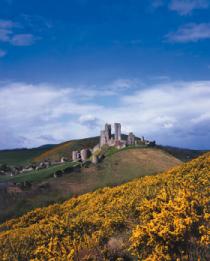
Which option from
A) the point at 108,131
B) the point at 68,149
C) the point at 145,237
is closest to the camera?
the point at 145,237

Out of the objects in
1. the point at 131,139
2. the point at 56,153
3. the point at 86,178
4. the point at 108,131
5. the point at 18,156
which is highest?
the point at 108,131

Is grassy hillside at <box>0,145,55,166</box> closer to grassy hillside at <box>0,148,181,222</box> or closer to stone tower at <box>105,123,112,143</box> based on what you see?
stone tower at <box>105,123,112,143</box>

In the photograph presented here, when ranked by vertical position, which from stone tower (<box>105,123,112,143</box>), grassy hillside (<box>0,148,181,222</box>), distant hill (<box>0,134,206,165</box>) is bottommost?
grassy hillside (<box>0,148,181,222</box>)

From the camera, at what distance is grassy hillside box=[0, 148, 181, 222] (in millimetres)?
57219

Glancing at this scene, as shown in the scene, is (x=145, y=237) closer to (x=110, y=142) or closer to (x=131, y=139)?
(x=131, y=139)

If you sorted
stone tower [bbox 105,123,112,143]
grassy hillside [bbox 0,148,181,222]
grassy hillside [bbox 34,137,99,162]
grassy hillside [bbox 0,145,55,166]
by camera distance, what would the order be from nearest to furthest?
grassy hillside [bbox 0,148,181,222]
stone tower [bbox 105,123,112,143]
grassy hillside [bbox 34,137,99,162]
grassy hillside [bbox 0,145,55,166]

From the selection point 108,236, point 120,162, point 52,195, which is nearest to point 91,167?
point 120,162

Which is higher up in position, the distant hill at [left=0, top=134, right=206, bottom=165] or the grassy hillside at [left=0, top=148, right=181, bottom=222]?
the distant hill at [left=0, top=134, right=206, bottom=165]

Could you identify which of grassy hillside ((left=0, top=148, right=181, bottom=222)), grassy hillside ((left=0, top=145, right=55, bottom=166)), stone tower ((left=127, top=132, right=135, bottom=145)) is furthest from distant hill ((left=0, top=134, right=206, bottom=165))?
grassy hillside ((left=0, top=148, right=181, bottom=222))

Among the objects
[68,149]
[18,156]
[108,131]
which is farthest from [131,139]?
[18,156]

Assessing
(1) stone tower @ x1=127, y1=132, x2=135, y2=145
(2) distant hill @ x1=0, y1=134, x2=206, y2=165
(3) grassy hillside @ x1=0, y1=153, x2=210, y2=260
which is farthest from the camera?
(2) distant hill @ x1=0, y1=134, x2=206, y2=165

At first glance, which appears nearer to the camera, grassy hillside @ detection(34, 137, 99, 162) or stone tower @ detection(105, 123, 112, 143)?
stone tower @ detection(105, 123, 112, 143)

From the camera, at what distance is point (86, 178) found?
6869 cm

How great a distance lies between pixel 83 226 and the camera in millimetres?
20422
